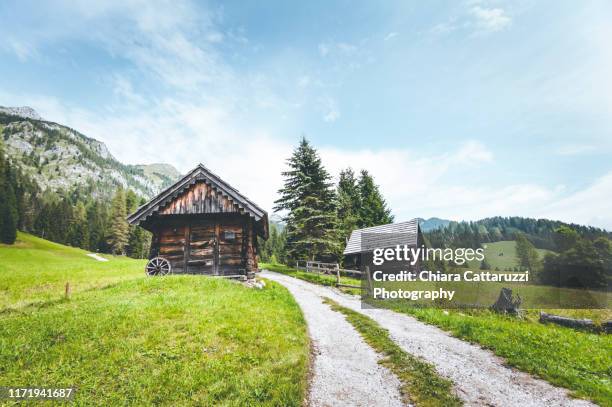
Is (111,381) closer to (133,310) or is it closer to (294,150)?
(133,310)

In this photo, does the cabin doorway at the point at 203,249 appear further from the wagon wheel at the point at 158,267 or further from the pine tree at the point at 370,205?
the pine tree at the point at 370,205

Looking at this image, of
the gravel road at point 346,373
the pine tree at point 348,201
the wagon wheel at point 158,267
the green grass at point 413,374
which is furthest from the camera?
the pine tree at point 348,201

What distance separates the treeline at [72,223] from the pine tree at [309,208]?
51.4m

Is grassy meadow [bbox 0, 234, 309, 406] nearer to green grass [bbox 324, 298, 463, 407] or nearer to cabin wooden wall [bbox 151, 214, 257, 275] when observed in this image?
green grass [bbox 324, 298, 463, 407]

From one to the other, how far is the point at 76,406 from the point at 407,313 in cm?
1187

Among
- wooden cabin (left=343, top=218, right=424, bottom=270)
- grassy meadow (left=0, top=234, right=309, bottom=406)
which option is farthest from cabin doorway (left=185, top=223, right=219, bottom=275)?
wooden cabin (left=343, top=218, right=424, bottom=270)

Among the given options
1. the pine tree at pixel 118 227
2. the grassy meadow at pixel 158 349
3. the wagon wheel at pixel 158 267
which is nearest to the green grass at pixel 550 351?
the grassy meadow at pixel 158 349

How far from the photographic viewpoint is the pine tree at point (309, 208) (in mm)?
33688

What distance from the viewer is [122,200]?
6806 cm

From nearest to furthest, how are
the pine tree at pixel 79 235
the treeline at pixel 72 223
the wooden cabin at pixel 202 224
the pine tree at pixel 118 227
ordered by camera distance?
the wooden cabin at pixel 202 224, the treeline at pixel 72 223, the pine tree at pixel 118 227, the pine tree at pixel 79 235

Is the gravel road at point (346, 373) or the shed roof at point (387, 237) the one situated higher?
the shed roof at point (387, 237)

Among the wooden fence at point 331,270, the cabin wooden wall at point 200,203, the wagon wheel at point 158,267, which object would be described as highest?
the cabin wooden wall at point 200,203

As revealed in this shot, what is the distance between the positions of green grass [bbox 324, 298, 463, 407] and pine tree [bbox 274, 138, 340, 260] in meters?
23.9

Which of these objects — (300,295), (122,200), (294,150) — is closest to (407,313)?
(300,295)
